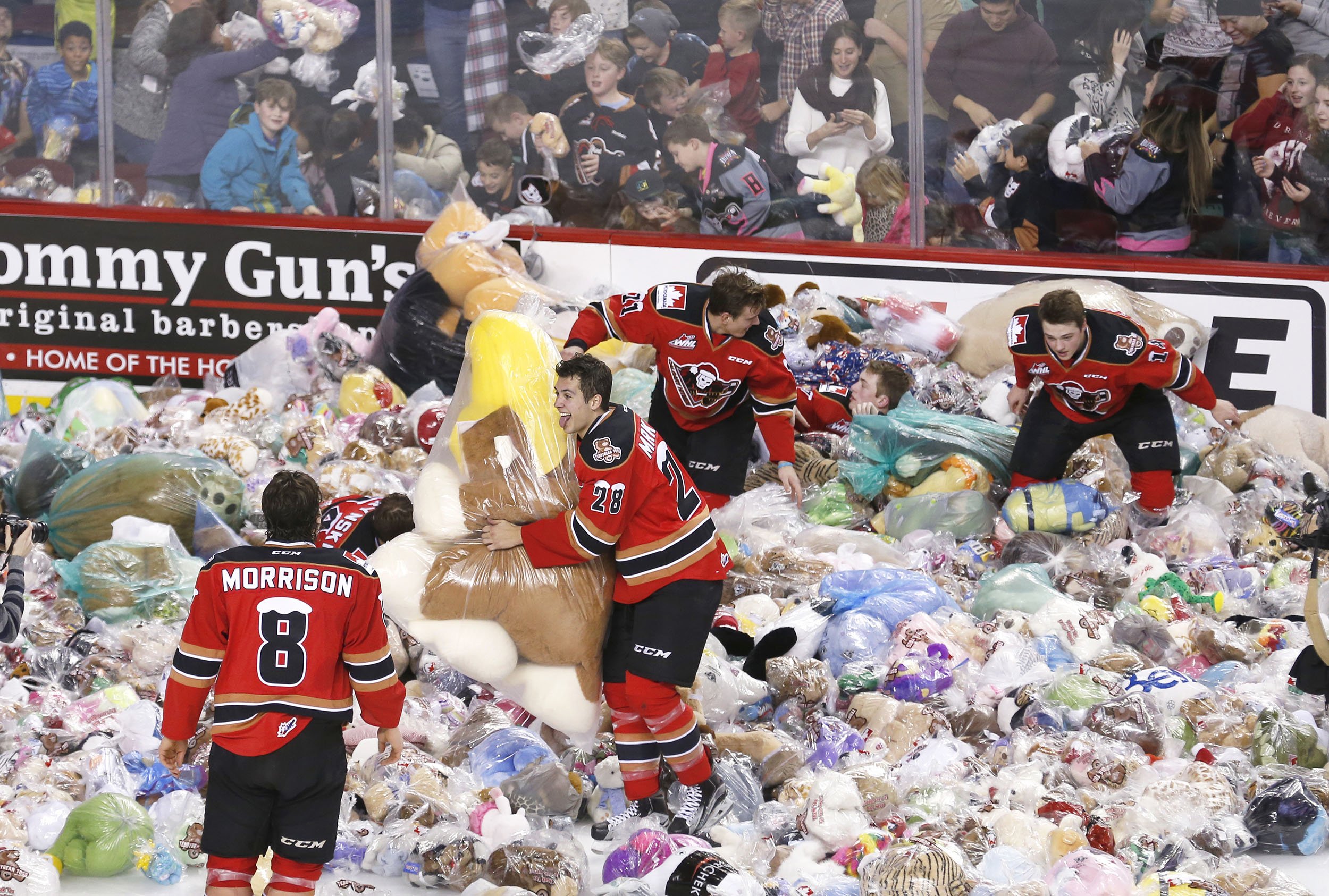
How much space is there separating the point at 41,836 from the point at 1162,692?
340 cm

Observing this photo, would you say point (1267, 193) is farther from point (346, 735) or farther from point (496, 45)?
point (346, 735)

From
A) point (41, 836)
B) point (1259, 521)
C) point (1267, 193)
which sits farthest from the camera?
point (1267, 193)

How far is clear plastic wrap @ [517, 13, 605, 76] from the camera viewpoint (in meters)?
8.04

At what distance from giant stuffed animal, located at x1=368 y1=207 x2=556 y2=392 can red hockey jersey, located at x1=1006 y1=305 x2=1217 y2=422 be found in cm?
269

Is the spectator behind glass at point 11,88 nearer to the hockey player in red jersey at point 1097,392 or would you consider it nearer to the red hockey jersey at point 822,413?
the red hockey jersey at point 822,413

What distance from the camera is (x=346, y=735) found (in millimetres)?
4375

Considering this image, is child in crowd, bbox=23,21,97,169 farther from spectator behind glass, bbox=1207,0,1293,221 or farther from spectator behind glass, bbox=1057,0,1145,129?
spectator behind glass, bbox=1207,0,1293,221

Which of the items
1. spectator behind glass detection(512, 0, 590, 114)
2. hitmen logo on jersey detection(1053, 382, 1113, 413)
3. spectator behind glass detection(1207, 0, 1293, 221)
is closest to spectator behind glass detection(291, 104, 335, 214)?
spectator behind glass detection(512, 0, 590, 114)

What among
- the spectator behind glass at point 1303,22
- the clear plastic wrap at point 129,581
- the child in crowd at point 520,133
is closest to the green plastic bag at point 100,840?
the clear plastic wrap at point 129,581

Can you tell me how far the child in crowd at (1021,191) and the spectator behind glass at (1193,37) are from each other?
82 cm

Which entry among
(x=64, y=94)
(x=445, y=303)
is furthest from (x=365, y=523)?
(x=64, y=94)

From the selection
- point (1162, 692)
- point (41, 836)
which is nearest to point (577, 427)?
point (41, 836)

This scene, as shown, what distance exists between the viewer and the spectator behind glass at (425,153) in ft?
26.9

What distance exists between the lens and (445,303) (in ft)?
24.3
